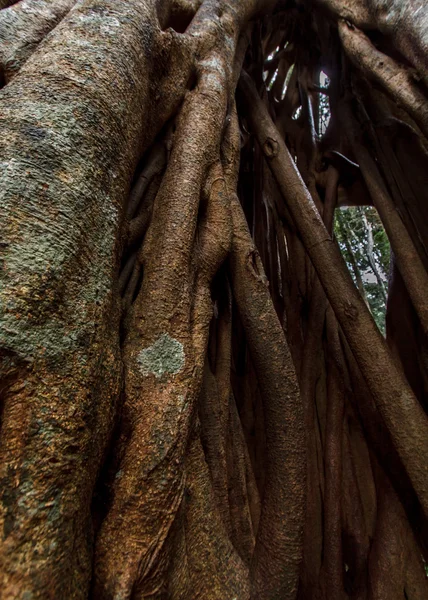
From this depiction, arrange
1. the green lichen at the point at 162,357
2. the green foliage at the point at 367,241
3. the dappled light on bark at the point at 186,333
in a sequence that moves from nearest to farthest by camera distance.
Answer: the dappled light on bark at the point at 186,333
the green lichen at the point at 162,357
the green foliage at the point at 367,241

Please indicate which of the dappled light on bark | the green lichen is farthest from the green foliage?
the green lichen

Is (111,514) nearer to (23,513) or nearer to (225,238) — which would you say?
(23,513)

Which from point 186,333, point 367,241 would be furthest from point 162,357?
point 367,241

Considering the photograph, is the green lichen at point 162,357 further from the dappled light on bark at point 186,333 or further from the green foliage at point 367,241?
the green foliage at point 367,241

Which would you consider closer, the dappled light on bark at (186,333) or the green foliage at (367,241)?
the dappled light on bark at (186,333)

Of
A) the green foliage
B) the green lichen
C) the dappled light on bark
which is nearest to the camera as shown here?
the dappled light on bark

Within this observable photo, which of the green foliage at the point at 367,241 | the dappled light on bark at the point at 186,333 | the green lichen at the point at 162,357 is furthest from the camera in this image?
the green foliage at the point at 367,241

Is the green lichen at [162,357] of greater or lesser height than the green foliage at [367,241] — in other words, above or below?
below

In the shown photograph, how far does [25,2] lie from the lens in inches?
52.6

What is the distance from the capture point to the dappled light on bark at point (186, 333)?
1.80 feet

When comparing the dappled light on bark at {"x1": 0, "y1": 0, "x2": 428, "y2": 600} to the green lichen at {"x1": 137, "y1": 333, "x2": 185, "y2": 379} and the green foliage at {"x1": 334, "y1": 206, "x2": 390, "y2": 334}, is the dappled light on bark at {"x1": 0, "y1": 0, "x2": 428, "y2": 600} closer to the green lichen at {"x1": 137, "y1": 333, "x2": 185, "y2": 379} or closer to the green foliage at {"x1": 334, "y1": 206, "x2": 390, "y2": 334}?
the green lichen at {"x1": 137, "y1": 333, "x2": 185, "y2": 379}

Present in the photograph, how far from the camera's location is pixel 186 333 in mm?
852

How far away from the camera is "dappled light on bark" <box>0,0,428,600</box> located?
1.80 feet

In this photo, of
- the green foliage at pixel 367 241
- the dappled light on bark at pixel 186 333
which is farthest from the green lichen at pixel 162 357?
the green foliage at pixel 367 241
